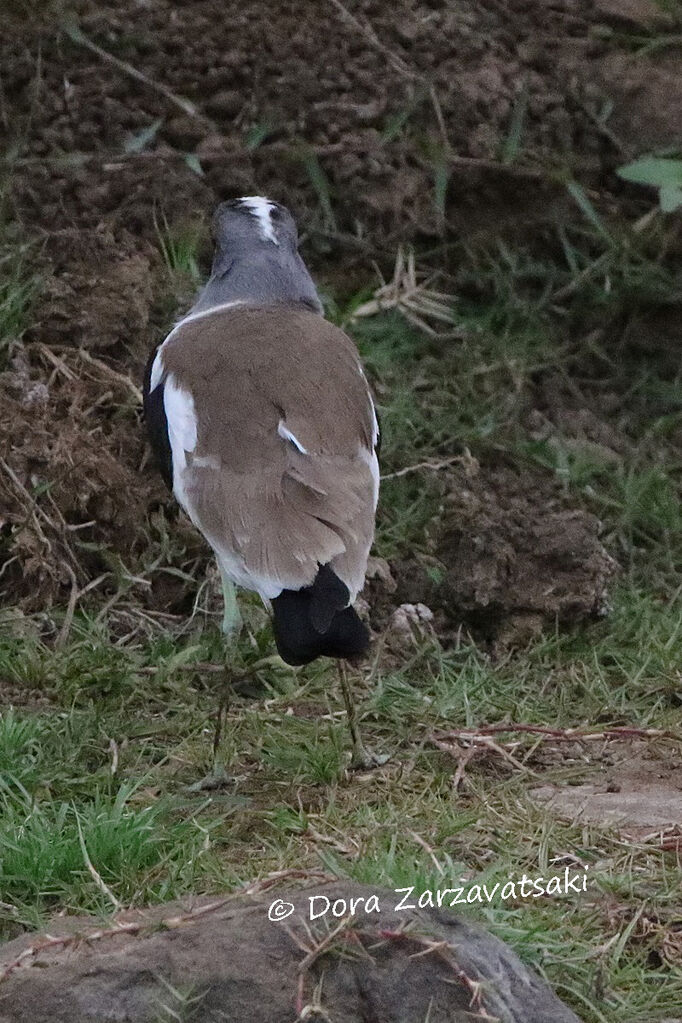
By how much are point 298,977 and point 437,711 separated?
1850mm

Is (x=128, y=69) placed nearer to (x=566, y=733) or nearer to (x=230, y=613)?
(x=230, y=613)

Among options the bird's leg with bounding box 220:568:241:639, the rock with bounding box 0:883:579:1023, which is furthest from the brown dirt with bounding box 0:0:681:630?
the rock with bounding box 0:883:579:1023

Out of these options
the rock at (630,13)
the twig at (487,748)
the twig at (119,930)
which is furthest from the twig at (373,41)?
the twig at (119,930)

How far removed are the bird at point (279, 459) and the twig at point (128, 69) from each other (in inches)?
61.5

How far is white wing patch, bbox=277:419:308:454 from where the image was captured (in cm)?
394

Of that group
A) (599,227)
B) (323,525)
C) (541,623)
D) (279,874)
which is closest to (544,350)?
(599,227)

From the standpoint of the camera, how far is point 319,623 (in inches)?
139

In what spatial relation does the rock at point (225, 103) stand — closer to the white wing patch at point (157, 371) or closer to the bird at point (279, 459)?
the bird at point (279, 459)

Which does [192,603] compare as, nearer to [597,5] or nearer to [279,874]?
[279,874]

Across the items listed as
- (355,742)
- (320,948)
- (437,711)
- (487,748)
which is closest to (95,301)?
(437,711)

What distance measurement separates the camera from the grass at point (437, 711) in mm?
3270

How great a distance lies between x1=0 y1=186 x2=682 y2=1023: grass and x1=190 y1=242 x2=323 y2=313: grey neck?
70cm

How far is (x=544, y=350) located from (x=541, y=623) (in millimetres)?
1475

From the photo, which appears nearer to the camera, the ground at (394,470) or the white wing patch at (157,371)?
the ground at (394,470)
